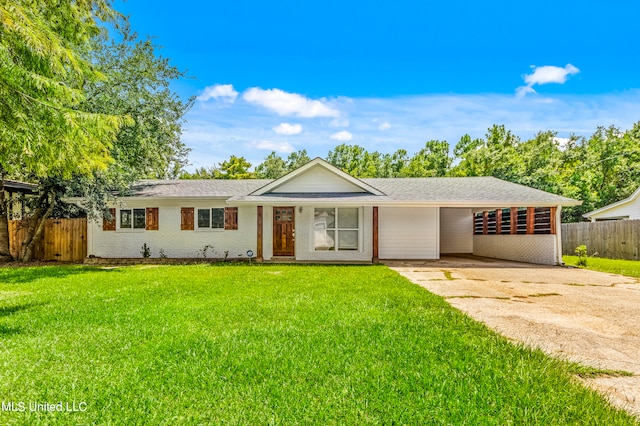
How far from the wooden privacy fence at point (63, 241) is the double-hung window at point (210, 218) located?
476 cm

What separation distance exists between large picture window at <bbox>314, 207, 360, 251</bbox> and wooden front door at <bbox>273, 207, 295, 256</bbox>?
1.05m

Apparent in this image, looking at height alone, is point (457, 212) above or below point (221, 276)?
above

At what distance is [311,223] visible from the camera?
1361 cm

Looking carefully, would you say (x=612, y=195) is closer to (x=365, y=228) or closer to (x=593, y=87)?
(x=593, y=87)

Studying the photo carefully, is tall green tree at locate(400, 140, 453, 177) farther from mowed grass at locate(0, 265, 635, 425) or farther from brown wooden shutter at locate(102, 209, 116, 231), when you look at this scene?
mowed grass at locate(0, 265, 635, 425)

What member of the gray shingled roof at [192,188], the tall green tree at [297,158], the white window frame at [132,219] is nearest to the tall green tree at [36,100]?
the gray shingled roof at [192,188]

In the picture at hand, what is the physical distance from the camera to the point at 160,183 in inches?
652

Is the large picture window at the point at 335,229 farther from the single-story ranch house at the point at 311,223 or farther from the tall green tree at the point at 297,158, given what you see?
the tall green tree at the point at 297,158

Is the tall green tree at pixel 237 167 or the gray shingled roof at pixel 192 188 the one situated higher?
the tall green tree at pixel 237 167

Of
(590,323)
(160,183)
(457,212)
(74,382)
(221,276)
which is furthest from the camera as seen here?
(457,212)

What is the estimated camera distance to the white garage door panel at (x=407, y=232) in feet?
47.0

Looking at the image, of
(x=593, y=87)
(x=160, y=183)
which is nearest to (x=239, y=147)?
(x=160, y=183)

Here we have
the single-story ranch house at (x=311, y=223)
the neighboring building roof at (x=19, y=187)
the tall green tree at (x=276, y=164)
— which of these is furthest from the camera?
the tall green tree at (x=276, y=164)

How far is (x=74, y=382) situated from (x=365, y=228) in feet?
37.0
